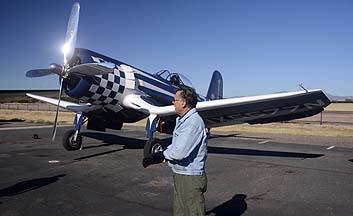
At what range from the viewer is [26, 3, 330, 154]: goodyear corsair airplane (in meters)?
8.88

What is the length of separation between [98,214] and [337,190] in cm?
418

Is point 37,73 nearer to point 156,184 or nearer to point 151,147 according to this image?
point 151,147

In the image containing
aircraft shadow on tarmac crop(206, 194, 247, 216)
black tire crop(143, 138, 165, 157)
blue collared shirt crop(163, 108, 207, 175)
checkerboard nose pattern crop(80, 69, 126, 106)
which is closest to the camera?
blue collared shirt crop(163, 108, 207, 175)

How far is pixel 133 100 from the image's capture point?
10164 millimetres

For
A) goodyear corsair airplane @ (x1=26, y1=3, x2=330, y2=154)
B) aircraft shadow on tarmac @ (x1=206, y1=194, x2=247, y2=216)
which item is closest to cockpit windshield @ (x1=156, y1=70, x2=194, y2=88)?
goodyear corsair airplane @ (x1=26, y1=3, x2=330, y2=154)

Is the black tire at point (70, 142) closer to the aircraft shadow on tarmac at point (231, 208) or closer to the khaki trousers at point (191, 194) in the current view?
the aircraft shadow on tarmac at point (231, 208)

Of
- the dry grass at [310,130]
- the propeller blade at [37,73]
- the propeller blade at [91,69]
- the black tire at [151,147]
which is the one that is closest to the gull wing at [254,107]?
the black tire at [151,147]

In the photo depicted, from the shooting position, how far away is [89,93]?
30.7 ft

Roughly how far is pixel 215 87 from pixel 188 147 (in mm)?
14595

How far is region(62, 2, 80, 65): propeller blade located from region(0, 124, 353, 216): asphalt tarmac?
2.91 metres

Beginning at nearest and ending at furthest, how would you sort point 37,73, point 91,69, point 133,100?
point 91,69 → point 37,73 → point 133,100

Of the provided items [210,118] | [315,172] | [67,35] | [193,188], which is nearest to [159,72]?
[210,118]

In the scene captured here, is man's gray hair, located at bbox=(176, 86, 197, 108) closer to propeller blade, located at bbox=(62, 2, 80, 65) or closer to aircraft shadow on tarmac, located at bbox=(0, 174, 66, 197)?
aircraft shadow on tarmac, located at bbox=(0, 174, 66, 197)

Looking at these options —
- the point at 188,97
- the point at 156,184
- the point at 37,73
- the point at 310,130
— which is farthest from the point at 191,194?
the point at 310,130
